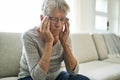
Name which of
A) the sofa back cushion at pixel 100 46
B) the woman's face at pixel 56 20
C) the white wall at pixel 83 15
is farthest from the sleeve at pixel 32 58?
the white wall at pixel 83 15

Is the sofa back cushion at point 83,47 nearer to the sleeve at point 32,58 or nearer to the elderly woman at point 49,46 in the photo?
the elderly woman at point 49,46

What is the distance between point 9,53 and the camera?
5.38 feet

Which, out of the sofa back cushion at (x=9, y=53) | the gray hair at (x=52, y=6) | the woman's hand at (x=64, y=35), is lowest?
the sofa back cushion at (x=9, y=53)

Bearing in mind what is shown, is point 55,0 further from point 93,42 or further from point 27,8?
point 93,42

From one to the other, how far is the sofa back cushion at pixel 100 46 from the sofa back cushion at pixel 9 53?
143 centimetres

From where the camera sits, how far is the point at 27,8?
2424mm

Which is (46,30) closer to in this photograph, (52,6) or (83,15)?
(52,6)

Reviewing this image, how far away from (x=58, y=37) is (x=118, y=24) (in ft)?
10.4

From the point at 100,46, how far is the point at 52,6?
5.65ft

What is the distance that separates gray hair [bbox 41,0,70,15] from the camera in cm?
130

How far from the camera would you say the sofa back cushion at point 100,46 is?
110 inches

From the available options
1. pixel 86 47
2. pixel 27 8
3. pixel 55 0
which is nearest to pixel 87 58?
pixel 86 47

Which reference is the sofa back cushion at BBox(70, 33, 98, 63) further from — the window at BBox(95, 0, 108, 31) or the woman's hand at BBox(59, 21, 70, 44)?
the window at BBox(95, 0, 108, 31)

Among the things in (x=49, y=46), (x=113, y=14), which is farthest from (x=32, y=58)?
(x=113, y=14)
